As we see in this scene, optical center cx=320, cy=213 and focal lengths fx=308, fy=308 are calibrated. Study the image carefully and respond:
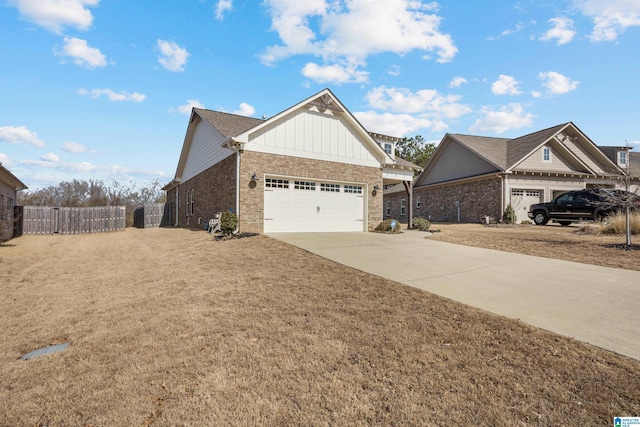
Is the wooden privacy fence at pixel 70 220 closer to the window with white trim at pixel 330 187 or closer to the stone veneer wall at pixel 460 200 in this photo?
the window with white trim at pixel 330 187

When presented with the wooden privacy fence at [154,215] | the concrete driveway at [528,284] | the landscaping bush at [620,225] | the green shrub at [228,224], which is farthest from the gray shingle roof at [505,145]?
the wooden privacy fence at [154,215]

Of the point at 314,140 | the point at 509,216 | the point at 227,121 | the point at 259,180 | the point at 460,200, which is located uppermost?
the point at 227,121

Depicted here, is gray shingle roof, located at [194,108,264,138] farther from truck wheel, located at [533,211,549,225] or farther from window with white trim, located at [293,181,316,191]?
truck wheel, located at [533,211,549,225]

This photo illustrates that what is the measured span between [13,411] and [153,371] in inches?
38.6

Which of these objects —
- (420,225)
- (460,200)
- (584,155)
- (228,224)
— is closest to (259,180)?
(228,224)

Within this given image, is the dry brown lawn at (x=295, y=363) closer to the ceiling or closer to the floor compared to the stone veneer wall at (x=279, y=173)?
closer to the floor

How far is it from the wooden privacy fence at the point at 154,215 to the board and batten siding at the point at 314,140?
16186 mm

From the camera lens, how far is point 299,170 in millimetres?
13414

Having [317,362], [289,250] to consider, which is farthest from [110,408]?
[289,250]

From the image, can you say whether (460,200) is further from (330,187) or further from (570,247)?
(570,247)

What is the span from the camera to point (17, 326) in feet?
13.9

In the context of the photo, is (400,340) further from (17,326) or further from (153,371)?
(17,326)

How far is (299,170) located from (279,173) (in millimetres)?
940

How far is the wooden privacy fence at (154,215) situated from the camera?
79.4 ft
